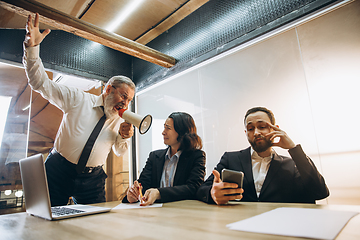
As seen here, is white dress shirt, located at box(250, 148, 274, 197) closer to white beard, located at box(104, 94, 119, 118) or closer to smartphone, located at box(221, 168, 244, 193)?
smartphone, located at box(221, 168, 244, 193)

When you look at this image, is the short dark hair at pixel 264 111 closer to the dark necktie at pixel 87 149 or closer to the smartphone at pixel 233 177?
the smartphone at pixel 233 177

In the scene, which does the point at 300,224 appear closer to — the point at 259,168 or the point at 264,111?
the point at 259,168

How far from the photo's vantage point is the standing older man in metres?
1.61

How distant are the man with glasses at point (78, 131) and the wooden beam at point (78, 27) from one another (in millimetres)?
317

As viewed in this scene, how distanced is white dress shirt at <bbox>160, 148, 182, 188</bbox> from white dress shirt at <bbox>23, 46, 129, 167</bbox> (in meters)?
0.61

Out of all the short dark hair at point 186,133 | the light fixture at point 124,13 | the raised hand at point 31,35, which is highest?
the light fixture at point 124,13

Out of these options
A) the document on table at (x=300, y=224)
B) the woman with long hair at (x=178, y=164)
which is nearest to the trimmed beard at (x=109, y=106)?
the woman with long hair at (x=178, y=164)

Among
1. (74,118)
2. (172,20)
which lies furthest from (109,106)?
(172,20)

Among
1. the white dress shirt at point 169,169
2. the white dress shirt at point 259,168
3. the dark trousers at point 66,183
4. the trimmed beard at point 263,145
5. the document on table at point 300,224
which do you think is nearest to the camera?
the document on table at point 300,224

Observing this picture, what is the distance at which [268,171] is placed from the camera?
179 centimetres

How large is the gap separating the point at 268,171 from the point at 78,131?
6.05ft

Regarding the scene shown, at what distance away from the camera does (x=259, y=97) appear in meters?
2.15

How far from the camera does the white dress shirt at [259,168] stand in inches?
70.5

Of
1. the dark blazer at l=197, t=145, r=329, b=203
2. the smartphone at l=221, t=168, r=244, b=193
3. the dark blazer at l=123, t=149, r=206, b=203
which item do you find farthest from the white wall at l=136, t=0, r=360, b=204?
the smartphone at l=221, t=168, r=244, b=193
